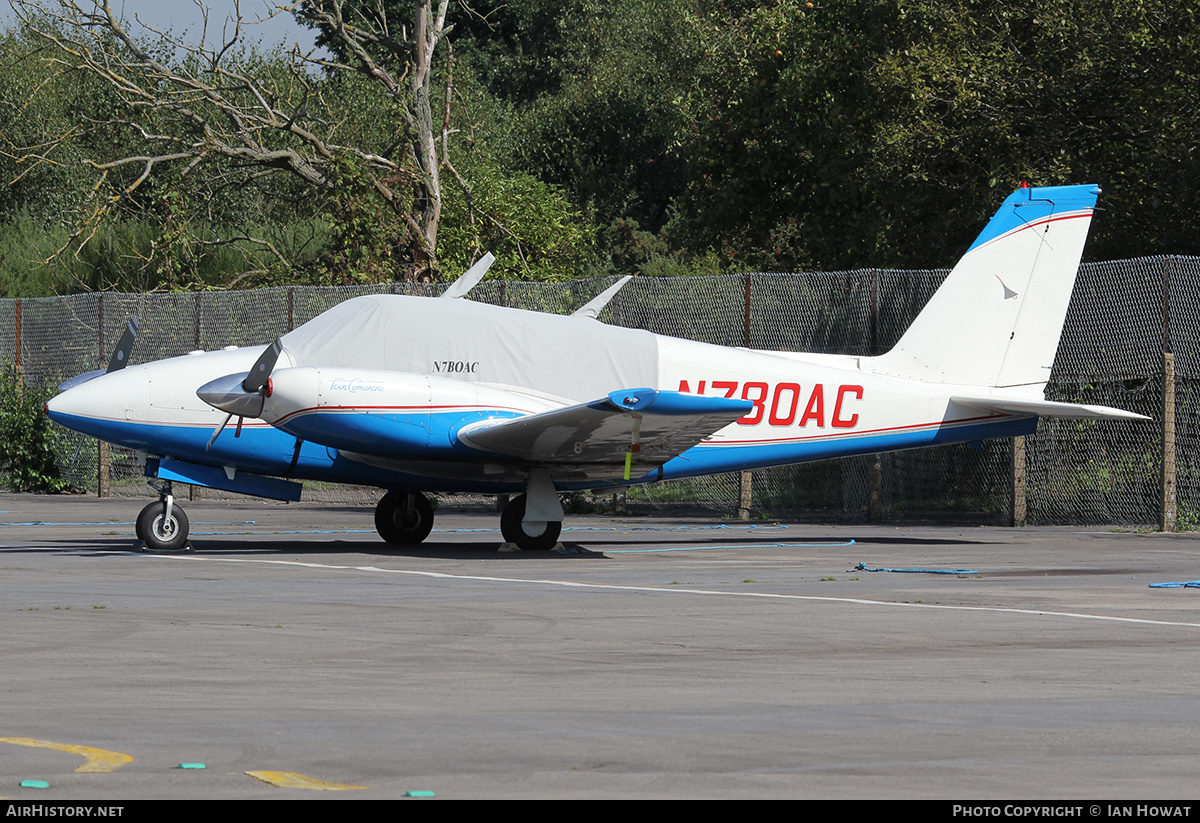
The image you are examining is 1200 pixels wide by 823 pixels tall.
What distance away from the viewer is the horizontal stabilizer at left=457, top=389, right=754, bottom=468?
1418 centimetres

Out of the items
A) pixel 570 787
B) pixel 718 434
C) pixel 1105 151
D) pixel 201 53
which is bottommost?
pixel 570 787

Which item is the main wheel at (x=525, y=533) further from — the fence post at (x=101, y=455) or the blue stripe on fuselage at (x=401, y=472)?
the fence post at (x=101, y=455)

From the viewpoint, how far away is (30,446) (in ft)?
89.4

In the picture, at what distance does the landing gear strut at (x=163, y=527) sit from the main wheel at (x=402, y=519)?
2.10 meters

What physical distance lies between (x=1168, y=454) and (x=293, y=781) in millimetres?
15396

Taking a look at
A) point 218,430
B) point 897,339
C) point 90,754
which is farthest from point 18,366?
point 90,754

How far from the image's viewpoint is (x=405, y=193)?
1214 inches

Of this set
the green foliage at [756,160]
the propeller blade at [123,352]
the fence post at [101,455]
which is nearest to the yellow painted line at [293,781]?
the propeller blade at [123,352]

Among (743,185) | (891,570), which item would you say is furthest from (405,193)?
(891,570)

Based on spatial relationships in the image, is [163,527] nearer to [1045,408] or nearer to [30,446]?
[1045,408]

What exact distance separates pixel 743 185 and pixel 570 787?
26.9 metres

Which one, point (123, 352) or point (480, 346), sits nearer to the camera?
point (480, 346)

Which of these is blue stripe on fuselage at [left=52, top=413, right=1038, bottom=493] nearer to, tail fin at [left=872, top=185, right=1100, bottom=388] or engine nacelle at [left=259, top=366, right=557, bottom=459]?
engine nacelle at [left=259, top=366, right=557, bottom=459]
